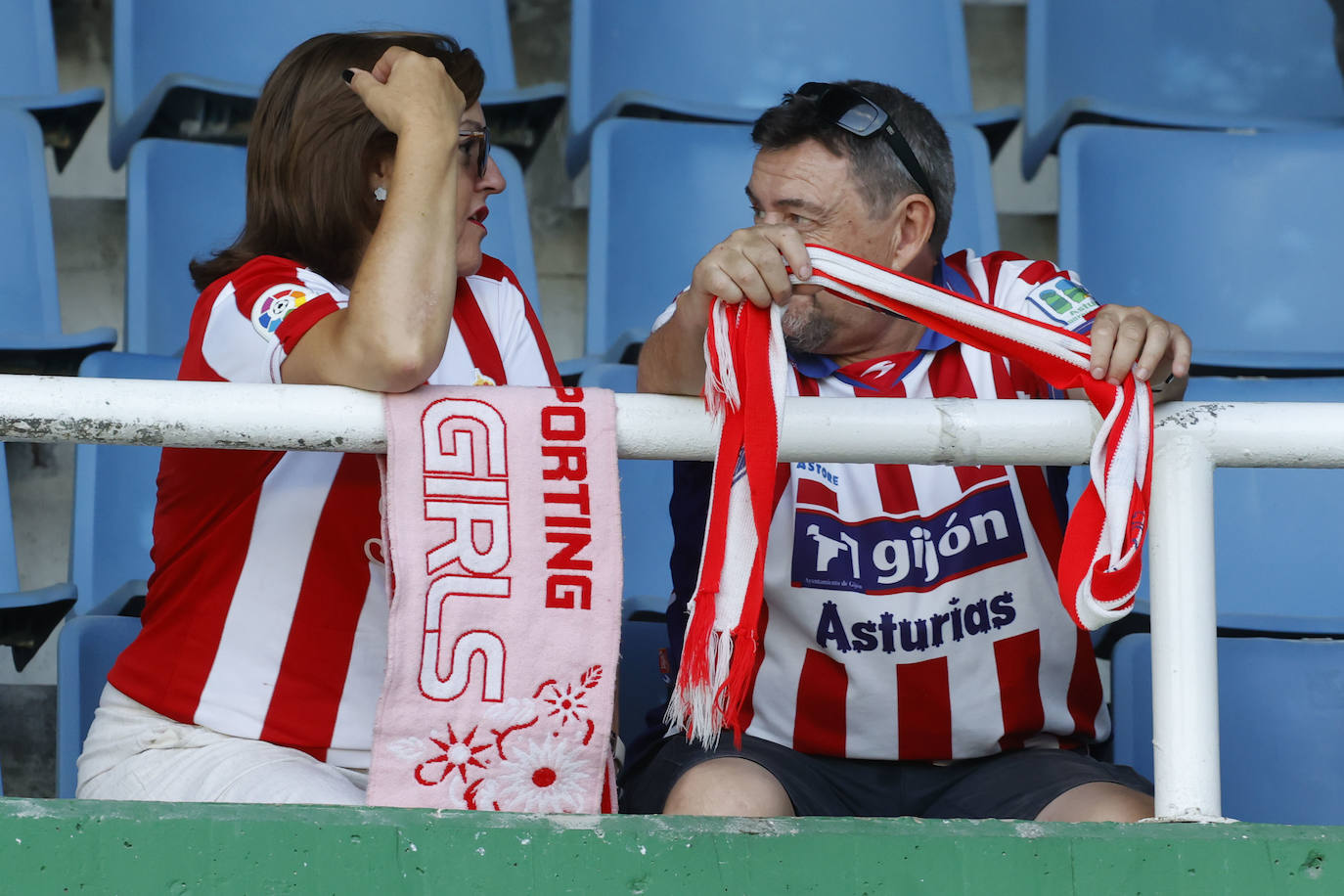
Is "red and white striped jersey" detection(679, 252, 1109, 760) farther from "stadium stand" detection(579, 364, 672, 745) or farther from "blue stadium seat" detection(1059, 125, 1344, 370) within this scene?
"blue stadium seat" detection(1059, 125, 1344, 370)

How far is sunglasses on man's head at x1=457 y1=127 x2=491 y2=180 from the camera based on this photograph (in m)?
1.44

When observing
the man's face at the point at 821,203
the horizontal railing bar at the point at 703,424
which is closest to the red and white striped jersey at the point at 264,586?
the horizontal railing bar at the point at 703,424

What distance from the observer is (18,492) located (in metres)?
2.46

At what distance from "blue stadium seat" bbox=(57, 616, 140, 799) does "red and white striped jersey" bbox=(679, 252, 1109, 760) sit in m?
0.72

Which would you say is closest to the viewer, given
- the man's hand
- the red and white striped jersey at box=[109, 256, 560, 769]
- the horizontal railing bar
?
the horizontal railing bar

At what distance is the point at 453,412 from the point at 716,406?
0.19 m

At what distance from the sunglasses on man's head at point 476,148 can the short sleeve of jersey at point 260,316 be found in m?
0.20

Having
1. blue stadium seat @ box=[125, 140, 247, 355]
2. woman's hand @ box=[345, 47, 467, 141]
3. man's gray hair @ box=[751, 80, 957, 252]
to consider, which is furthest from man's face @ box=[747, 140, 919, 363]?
blue stadium seat @ box=[125, 140, 247, 355]

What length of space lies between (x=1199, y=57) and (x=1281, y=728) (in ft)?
5.22

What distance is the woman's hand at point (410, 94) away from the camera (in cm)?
123

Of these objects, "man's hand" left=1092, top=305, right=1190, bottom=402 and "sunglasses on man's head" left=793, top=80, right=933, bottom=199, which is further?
"sunglasses on man's head" left=793, top=80, right=933, bottom=199

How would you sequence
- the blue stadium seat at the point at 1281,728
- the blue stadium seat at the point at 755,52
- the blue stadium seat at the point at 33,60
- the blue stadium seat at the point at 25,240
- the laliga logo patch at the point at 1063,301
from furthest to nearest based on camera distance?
the blue stadium seat at the point at 755,52
the blue stadium seat at the point at 33,60
the blue stadium seat at the point at 25,240
the blue stadium seat at the point at 1281,728
the laliga logo patch at the point at 1063,301

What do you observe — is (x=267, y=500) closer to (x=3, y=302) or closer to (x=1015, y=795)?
(x=1015, y=795)

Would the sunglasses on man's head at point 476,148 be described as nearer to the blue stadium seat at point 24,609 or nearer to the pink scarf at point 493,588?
the pink scarf at point 493,588
